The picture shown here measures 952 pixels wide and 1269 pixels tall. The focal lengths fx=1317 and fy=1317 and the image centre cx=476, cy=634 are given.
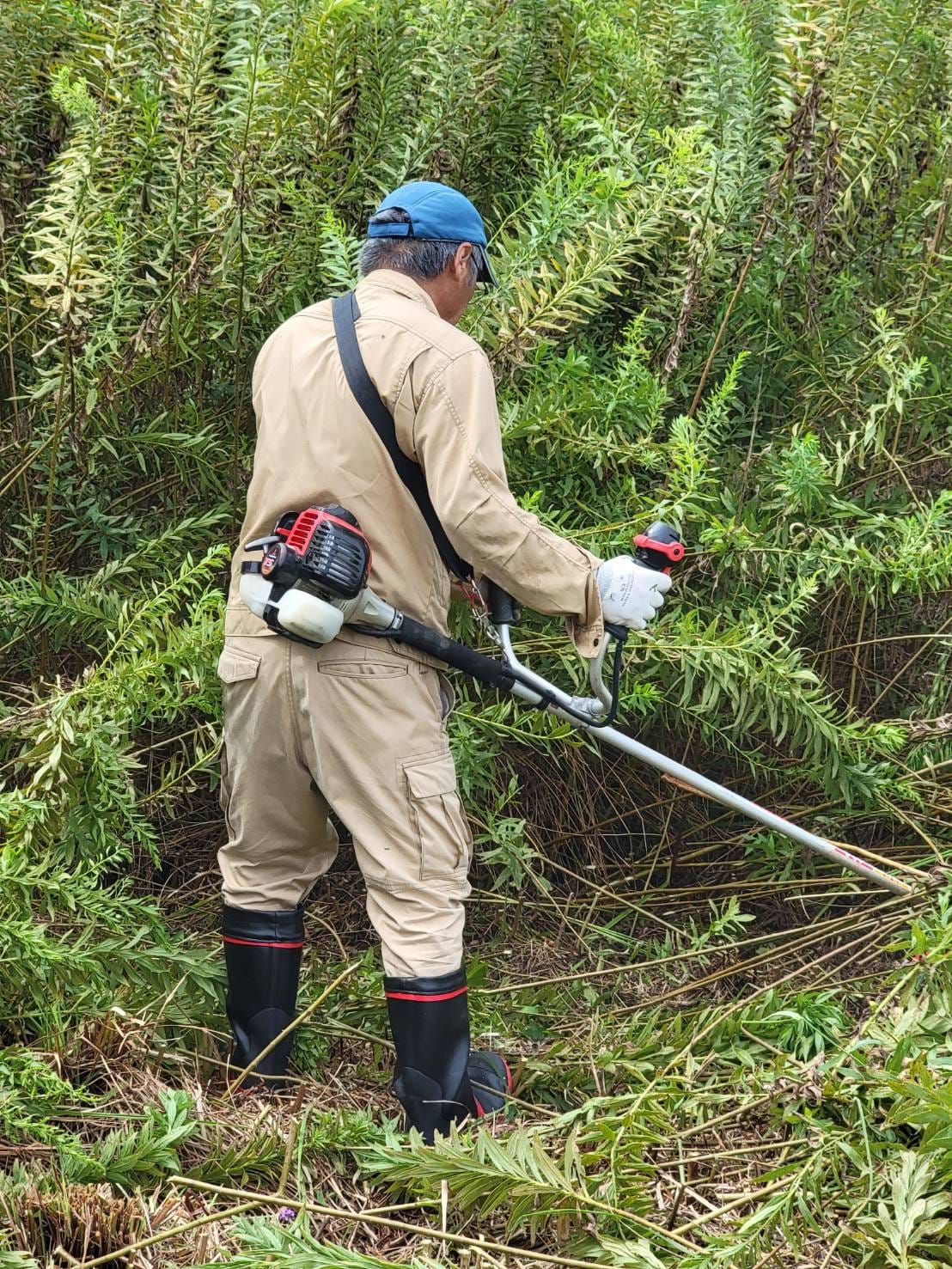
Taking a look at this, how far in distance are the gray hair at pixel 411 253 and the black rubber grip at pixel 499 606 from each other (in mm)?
671

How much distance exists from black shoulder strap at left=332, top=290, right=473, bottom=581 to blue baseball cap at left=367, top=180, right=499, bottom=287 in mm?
168

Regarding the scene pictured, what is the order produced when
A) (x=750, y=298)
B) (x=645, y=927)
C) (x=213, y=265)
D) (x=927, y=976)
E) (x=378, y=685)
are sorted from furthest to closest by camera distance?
(x=645, y=927)
(x=750, y=298)
(x=213, y=265)
(x=927, y=976)
(x=378, y=685)

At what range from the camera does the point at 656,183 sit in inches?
131

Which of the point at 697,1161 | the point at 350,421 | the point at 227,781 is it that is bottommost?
the point at 697,1161

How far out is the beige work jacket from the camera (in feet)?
8.33

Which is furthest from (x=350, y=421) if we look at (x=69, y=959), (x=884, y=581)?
(x=884, y=581)

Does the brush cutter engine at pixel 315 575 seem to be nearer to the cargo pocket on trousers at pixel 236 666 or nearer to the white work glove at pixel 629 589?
the cargo pocket on trousers at pixel 236 666

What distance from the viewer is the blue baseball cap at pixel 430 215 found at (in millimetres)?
2719

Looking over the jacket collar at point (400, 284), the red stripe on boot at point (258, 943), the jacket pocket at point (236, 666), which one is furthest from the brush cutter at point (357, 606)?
the red stripe on boot at point (258, 943)

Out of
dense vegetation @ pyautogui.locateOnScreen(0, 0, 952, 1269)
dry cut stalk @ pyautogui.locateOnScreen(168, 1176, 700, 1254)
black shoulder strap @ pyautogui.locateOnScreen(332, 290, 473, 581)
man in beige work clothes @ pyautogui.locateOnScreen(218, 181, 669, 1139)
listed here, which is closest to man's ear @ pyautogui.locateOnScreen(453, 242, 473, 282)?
man in beige work clothes @ pyautogui.locateOnScreen(218, 181, 669, 1139)

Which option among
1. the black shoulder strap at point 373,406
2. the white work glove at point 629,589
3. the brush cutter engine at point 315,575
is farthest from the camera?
the white work glove at point 629,589

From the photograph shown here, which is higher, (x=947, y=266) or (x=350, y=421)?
(x=947, y=266)

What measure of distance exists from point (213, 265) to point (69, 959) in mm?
1713

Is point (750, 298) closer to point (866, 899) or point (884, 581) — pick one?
point (884, 581)
